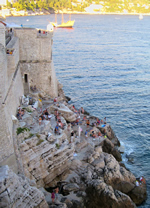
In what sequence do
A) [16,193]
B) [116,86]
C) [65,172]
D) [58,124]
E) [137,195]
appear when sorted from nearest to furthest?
[16,193], [65,172], [137,195], [58,124], [116,86]

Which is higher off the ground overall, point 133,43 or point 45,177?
point 133,43

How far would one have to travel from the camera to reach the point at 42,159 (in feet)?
61.7

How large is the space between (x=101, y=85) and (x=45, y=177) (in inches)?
1071

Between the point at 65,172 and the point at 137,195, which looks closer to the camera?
the point at 65,172

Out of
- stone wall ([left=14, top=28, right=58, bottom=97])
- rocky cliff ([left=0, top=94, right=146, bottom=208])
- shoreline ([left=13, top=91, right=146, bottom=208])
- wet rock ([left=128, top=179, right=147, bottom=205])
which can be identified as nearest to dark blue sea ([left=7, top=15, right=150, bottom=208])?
wet rock ([left=128, top=179, right=147, bottom=205])

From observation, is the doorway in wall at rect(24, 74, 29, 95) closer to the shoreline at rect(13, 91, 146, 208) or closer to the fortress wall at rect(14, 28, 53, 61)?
the fortress wall at rect(14, 28, 53, 61)

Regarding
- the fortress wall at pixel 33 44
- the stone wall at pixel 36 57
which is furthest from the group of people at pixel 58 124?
the fortress wall at pixel 33 44

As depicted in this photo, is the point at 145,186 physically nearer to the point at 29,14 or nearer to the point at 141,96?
the point at 141,96

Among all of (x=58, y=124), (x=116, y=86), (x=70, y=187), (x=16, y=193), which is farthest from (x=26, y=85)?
(x=116, y=86)

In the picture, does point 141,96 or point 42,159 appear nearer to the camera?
point 42,159

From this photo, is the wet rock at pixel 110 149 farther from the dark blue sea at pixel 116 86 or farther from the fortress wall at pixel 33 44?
the fortress wall at pixel 33 44

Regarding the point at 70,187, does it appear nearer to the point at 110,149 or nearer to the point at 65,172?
the point at 65,172

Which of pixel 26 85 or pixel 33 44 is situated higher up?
pixel 33 44

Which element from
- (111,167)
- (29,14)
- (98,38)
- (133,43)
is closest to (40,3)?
(29,14)
